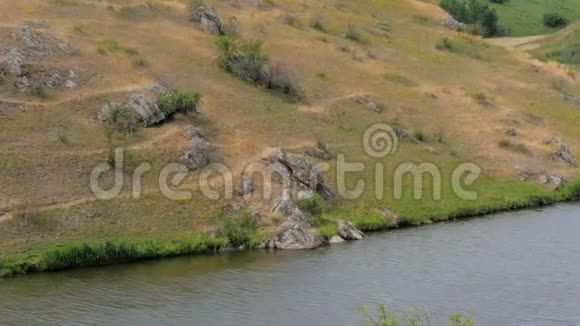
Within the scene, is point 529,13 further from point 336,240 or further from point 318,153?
point 336,240

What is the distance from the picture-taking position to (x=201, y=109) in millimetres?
71188

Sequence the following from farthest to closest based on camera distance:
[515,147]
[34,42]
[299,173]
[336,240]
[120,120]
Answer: [515,147], [34,42], [120,120], [299,173], [336,240]

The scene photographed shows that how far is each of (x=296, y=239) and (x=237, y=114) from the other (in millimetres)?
20112

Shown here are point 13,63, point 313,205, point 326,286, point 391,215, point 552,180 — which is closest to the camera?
point 326,286

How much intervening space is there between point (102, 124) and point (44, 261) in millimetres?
17345

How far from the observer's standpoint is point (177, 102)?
224ft

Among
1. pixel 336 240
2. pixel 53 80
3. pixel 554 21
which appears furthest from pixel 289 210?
pixel 554 21

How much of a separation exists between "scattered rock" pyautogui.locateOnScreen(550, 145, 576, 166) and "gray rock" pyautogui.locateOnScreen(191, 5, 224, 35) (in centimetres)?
3513

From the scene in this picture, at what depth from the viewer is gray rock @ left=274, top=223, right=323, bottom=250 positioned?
54625 mm

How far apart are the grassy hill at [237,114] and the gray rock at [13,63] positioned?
2.64 feet

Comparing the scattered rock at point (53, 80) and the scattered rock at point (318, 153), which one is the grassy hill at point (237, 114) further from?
the scattered rock at point (318, 153)

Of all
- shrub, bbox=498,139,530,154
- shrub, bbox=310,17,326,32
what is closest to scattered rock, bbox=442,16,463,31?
shrub, bbox=310,17,326,32

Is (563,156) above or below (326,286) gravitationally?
above

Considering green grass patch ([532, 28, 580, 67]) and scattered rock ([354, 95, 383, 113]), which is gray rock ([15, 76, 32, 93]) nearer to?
scattered rock ([354, 95, 383, 113])
